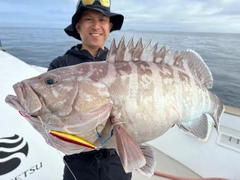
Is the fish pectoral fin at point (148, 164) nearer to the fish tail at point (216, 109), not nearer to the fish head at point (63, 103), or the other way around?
the fish head at point (63, 103)

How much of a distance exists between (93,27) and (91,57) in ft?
0.75

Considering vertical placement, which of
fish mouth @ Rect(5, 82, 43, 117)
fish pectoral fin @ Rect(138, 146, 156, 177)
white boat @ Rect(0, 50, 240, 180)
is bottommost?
white boat @ Rect(0, 50, 240, 180)

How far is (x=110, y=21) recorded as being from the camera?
1.82m

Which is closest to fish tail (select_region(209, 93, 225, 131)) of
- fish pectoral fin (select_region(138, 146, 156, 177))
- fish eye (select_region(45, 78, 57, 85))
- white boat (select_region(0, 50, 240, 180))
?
fish pectoral fin (select_region(138, 146, 156, 177))

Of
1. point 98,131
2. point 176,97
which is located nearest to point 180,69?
point 176,97

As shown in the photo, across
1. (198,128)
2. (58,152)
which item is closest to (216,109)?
(198,128)

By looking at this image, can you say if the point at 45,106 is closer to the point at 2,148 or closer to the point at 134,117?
the point at 134,117

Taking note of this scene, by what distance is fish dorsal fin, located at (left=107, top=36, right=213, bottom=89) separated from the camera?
1230 millimetres

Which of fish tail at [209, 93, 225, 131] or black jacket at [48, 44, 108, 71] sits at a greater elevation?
black jacket at [48, 44, 108, 71]

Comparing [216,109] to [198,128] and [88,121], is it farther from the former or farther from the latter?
[88,121]

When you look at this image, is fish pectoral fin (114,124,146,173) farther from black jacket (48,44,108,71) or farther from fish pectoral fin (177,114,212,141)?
black jacket (48,44,108,71)

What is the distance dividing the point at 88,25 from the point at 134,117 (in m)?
0.86

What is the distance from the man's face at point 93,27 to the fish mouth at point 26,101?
0.79 m

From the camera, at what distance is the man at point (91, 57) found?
1.58 metres
